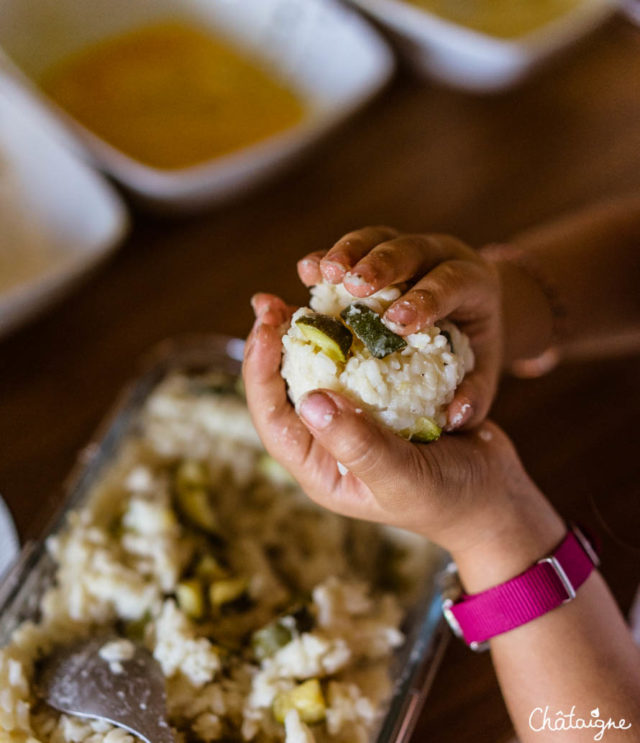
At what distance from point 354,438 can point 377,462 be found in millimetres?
31

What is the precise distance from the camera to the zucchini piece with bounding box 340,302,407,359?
541mm

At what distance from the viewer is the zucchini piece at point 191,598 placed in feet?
2.24

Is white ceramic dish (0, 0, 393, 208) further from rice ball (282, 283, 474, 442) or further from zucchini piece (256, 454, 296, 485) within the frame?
rice ball (282, 283, 474, 442)

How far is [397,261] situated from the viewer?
58 centimetres

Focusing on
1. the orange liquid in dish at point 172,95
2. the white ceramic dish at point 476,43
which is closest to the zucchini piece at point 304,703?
the orange liquid in dish at point 172,95

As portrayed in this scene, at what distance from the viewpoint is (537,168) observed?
4.09 feet

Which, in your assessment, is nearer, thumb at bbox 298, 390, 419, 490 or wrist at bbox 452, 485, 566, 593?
thumb at bbox 298, 390, 419, 490

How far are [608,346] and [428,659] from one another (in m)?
0.55

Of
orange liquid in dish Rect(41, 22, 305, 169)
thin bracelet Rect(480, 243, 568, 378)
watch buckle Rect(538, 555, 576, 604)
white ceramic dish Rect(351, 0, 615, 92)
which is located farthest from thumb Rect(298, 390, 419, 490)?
white ceramic dish Rect(351, 0, 615, 92)

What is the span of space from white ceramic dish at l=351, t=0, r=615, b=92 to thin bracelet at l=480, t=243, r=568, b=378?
Result: 42cm

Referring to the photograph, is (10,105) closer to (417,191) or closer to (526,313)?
(417,191)

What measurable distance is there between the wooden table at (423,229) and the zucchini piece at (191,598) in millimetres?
175

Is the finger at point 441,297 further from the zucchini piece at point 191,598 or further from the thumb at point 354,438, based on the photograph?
the zucchini piece at point 191,598

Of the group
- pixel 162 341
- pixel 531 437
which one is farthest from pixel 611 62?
pixel 162 341
